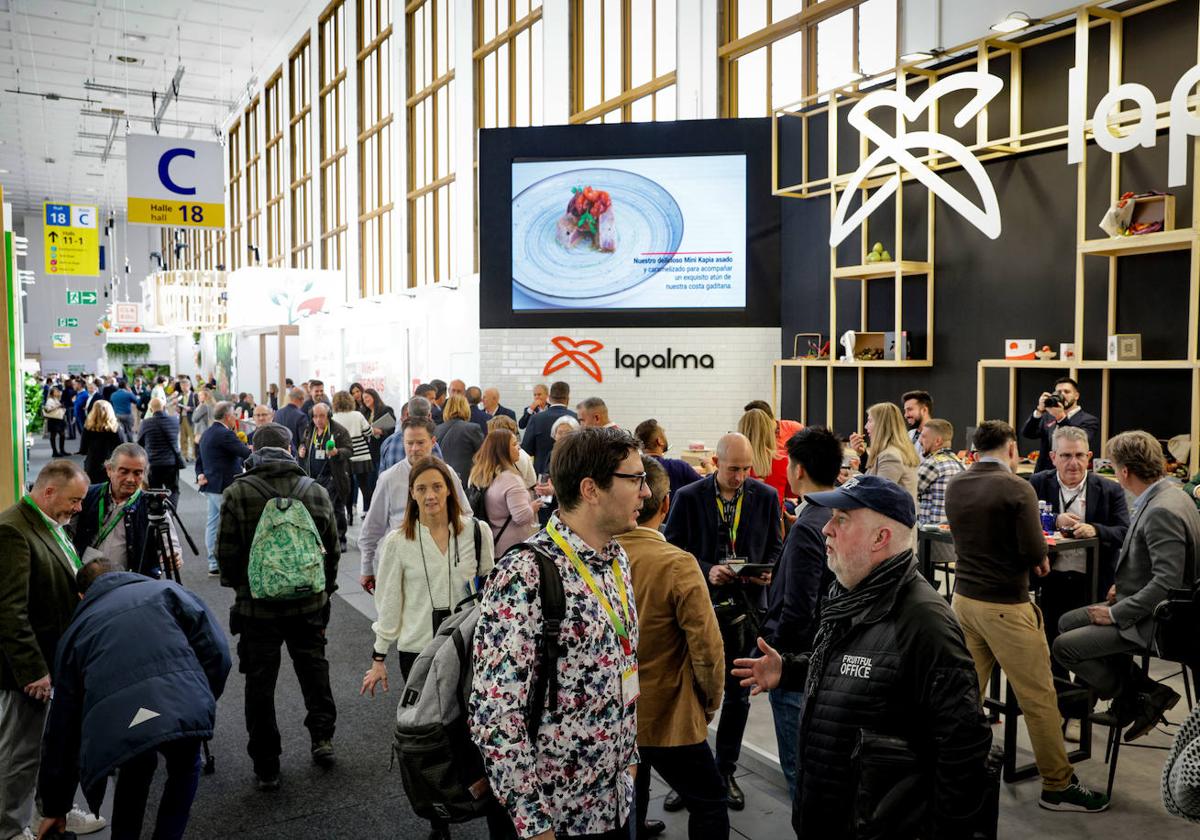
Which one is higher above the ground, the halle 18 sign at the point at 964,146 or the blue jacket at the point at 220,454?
the halle 18 sign at the point at 964,146

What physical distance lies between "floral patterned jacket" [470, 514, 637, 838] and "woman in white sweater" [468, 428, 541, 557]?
2.62m

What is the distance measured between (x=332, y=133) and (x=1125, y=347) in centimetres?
1883

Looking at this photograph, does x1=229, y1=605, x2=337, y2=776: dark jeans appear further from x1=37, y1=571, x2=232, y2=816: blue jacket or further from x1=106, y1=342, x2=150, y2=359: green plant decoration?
x1=106, y1=342, x2=150, y2=359: green plant decoration

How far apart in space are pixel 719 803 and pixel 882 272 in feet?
23.0

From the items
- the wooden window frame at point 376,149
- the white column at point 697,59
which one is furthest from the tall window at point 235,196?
the white column at point 697,59

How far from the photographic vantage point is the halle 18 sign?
6.21 metres

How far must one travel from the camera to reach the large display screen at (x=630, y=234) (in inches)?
428

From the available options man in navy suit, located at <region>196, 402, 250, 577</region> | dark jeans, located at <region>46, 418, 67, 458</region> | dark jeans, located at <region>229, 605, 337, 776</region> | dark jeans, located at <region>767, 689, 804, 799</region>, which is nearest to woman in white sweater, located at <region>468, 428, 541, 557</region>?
dark jeans, located at <region>229, 605, 337, 776</region>

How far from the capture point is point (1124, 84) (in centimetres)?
687

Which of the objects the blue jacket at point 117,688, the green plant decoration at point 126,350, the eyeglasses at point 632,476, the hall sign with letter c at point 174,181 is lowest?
the blue jacket at point 117,688

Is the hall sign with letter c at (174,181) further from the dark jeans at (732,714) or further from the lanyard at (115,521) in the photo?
the dark jeans at (732,714)

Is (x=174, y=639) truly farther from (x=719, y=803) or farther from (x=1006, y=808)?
(x=1006, y=808)

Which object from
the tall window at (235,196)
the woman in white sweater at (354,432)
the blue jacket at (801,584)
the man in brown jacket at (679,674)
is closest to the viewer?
the man in brown jacket at (679,674)

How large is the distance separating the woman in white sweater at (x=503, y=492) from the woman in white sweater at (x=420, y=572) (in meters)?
0.98
